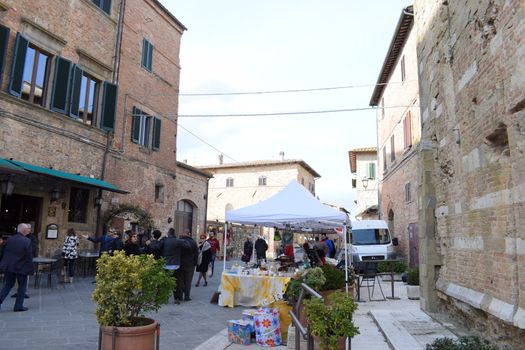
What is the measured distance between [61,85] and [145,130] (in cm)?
453

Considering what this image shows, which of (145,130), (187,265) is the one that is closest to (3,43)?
(145,130)

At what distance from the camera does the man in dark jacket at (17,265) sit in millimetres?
6930

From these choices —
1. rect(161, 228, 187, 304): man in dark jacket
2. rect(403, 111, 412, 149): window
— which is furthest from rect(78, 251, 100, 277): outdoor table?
rect(403, 111, 412, 149): window

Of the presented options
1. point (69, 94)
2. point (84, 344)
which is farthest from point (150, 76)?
point (84, 344)

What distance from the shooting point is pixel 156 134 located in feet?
53.4

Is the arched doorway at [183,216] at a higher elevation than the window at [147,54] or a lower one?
lower

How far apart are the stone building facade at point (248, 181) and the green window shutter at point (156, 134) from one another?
21.0 m

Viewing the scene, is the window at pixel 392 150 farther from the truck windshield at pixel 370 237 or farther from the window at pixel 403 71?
the truck windshield at pixel 370 237

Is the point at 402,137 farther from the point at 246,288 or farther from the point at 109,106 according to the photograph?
the point at 109,106

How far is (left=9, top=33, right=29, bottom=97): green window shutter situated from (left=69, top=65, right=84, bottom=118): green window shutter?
69.7 inches

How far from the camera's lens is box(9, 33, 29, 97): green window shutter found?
33.2ft

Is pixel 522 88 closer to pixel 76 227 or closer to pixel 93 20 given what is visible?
pixel 76 227

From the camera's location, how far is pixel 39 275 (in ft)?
32.6

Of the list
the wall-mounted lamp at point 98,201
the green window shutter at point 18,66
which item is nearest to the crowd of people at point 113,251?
the wall-mounted lamp at point 98,201
